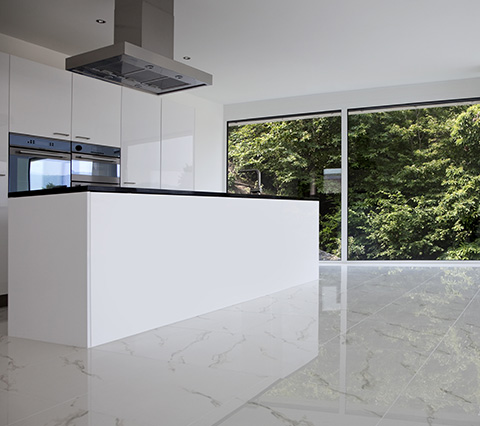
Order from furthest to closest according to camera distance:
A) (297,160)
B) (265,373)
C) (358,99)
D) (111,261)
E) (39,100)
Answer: (297,160), (358,99), (39,100), (111,261), (265,373)

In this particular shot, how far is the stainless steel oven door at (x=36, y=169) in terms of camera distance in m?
4.20

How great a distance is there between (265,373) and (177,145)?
14.2 feet

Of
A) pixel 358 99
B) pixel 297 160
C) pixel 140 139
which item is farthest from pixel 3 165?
pixel 358 99

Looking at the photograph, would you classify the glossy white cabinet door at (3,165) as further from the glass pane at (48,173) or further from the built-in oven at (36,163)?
the glass pane at (48,173)

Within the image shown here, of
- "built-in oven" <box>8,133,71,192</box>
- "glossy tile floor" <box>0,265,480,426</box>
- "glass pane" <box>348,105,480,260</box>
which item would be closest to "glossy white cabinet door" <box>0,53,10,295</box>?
"built-in oven" <box>8,133,71,192</box>

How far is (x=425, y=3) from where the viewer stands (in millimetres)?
4094

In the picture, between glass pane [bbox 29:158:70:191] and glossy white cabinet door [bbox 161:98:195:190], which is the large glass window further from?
glass pane [bbox 29:158:70:191]

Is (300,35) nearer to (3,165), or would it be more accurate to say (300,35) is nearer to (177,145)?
(177,145)

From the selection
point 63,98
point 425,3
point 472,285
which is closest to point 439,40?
point 425,3

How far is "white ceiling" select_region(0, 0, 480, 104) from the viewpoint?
4141 millimetres

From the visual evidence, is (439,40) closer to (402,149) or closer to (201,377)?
(402,149)

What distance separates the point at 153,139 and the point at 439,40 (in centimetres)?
327

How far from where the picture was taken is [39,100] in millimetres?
4395

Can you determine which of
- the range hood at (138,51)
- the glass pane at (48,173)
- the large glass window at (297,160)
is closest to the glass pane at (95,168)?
the glass pane at (48,173)
